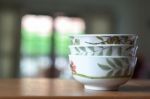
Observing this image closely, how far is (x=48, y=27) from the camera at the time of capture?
6523 mm

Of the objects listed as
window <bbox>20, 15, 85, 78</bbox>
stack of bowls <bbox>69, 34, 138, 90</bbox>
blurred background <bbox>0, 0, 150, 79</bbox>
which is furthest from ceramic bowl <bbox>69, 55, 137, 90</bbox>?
window <bbox>20, 15, 85, 78</bbox>

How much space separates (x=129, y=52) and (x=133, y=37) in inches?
1.1

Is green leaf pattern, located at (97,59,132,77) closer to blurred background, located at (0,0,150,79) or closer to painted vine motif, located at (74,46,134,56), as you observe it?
painted vine motif, located at (74,46,134,56)

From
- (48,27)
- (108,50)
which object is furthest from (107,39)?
(48,27)

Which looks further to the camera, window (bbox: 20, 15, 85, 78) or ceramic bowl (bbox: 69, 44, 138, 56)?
window (bbox: 20, 15, 85, 78)

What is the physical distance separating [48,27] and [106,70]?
5.91 metres

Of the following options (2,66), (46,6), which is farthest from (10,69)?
(46,6)

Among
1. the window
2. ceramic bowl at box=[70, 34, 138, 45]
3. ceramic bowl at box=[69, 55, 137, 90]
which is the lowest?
the window

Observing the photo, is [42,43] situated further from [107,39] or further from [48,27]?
[107,39]

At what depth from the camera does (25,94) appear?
0.56 m

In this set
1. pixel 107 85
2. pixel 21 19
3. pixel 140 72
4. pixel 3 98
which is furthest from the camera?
pixel 21 19

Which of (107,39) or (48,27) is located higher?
(107,39)

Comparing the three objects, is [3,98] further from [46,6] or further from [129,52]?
[46,6]

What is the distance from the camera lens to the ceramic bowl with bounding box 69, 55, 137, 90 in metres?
0.65
